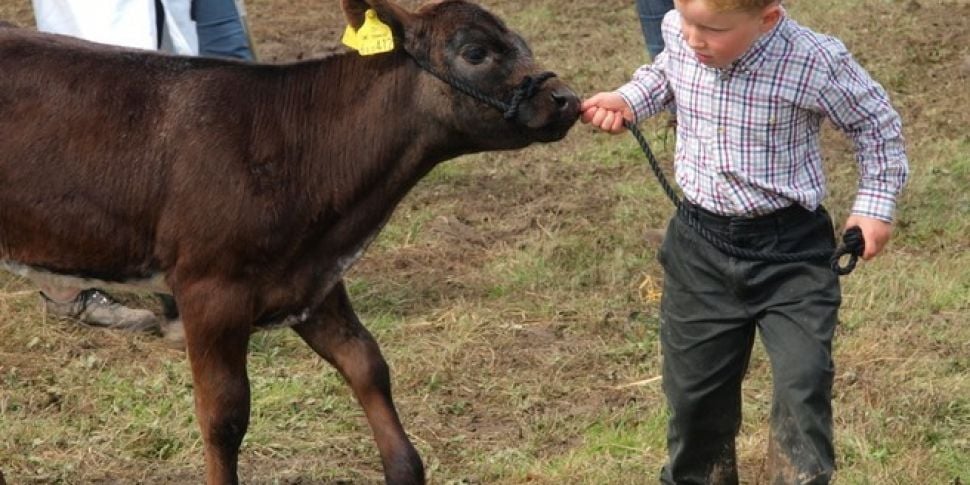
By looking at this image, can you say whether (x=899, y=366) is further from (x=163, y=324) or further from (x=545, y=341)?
(x=163, y=324)

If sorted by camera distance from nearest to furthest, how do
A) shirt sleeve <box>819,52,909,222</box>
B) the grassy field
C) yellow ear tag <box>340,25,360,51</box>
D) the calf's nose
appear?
1. shirt sleeve <box>819,52,909,222</box>
2. the calf's nose
3. yellow ear tag <box>340,25,360,51</box>
4. the grassy field

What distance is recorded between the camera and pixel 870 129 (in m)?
4.04

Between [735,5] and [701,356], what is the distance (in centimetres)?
95

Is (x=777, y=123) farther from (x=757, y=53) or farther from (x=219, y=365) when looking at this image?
(x=219, y=365)

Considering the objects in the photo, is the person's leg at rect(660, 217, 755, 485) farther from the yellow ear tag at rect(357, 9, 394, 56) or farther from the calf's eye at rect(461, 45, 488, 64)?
the yellow ear tag at rect(357, 9, 394, 56)

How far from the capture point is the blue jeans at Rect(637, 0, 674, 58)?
23.4ft

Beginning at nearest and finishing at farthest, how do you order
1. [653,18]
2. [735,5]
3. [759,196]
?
1. [735,5]
2. [759,196]
3. [653,18]

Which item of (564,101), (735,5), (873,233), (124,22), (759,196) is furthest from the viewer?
(124,22)

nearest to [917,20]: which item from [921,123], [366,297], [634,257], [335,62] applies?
[921,123]

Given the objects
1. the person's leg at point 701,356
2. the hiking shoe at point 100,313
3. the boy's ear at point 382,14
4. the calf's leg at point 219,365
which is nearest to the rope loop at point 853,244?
the person's leg at point 701,356

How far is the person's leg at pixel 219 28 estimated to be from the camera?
268 inches

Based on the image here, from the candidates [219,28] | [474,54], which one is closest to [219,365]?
[474,54]

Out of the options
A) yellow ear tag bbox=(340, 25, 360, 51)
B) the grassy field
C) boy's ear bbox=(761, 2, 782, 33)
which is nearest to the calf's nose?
yellow ear tag bbox=(340, 25, 360, 51)

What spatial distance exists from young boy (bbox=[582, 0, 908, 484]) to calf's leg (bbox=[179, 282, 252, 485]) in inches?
46.1
